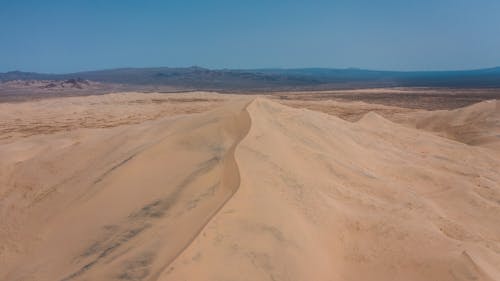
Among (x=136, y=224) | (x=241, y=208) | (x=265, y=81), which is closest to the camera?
(x=241, y=208)

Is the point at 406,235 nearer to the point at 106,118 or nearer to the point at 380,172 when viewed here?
the point at 380,172

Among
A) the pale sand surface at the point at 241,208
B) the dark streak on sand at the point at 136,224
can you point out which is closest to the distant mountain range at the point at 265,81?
the pale sand surface at the point at 241,208

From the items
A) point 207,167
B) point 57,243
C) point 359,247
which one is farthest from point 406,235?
point 57,243

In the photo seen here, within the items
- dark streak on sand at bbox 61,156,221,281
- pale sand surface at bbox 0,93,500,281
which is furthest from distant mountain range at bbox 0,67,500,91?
dark streak on sand at bbox 61,156,221,281

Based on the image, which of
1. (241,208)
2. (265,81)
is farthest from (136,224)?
(265,81)

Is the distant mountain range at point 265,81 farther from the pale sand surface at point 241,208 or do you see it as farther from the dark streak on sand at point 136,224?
the dark streak on sand at point 136,224

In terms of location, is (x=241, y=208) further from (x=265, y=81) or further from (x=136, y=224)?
(x=265, y=81)

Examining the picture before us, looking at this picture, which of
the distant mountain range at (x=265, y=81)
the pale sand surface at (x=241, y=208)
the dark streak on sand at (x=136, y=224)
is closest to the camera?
the pale sand surface at (x=241, y=208)

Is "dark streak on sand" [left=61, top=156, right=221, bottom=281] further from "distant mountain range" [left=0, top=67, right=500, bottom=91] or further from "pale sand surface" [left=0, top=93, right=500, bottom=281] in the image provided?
"distant mountain range" [left=0, top=67, right=500, bottom=91]
